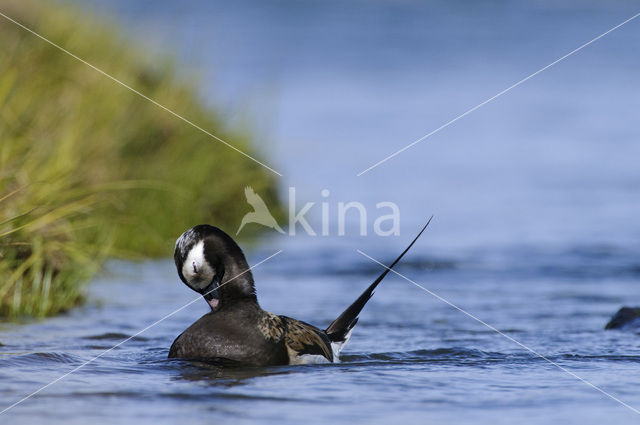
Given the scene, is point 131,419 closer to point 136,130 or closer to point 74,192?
point 74,192

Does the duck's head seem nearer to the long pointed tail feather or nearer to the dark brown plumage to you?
the dark brown plumage

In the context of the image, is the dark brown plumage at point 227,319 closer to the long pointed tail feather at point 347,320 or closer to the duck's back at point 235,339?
the duck's back at point 235,339

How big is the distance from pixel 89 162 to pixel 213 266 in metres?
4.81

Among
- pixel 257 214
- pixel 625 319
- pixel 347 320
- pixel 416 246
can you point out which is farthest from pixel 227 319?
pixel 257 214

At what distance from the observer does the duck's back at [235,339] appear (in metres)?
7.11

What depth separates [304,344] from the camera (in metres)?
7.53

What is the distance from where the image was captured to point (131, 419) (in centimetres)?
611

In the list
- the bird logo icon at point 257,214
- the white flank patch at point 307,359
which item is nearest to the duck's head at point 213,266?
the white flank patch at point 307,359

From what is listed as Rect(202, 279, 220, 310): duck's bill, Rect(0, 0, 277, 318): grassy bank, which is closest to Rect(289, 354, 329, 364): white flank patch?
Rect(202, 279, 220, 310): duck's bill

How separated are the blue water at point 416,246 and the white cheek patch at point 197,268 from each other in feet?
1.78

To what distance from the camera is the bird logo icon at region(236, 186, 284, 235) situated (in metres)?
14.2

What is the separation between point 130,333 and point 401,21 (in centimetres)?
2651

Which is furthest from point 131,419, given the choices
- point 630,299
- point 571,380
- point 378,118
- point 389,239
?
point 378,118

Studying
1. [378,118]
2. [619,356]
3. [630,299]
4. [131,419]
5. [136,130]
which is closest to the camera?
[131,419]
